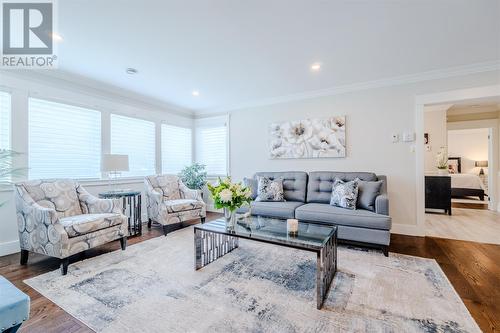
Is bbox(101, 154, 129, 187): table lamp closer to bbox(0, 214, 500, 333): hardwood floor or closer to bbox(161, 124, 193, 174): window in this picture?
bbox(0, 214, 500, 333): hardwood floor

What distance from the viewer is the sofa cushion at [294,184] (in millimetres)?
3778

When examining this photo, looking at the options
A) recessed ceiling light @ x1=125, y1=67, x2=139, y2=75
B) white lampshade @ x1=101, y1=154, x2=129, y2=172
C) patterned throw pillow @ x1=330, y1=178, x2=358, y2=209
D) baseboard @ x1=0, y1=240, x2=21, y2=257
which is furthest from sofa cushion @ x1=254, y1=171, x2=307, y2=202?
baseboard @ x1=0, y1=240, x2=21, y2=257

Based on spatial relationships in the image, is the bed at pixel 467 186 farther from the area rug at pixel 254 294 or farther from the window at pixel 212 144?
the window at pixel 212 144

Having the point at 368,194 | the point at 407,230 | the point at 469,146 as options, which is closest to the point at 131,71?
the point at 368,194

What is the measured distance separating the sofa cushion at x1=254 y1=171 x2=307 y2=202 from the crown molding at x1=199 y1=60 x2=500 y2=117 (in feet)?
4.75

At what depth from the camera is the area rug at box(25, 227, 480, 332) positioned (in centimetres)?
154

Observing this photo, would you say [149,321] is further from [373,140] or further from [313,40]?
[373,140]

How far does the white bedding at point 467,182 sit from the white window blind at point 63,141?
8.66 m

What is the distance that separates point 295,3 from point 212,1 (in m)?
0.69

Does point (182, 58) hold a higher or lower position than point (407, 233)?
higher

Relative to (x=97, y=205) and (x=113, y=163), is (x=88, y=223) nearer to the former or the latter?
(x=97, y=205)

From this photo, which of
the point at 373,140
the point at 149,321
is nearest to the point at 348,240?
the point at 373,140

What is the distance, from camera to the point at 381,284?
2.03 metres
